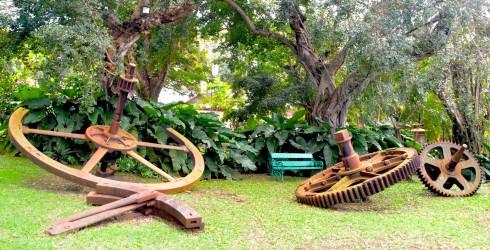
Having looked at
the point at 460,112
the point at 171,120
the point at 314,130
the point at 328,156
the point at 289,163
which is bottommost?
the point at 289,163

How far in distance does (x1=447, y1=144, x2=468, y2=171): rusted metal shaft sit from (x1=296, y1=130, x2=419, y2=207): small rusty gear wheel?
1.38 meters

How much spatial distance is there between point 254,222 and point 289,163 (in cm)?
483

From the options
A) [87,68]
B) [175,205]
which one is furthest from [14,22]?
[175,205]

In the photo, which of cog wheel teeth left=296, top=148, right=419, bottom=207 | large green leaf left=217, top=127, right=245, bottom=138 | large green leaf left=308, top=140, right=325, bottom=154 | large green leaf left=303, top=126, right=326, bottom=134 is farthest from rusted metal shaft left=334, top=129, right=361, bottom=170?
large green leaf left=303, top=126, right=326, bottom=134

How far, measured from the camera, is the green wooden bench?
1049 cm

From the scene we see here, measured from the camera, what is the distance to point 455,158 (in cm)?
834

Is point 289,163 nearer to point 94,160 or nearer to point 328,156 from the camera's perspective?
point 328,156

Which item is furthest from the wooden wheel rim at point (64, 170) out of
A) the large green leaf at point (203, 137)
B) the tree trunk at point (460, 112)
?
the tree trunk at point (460, 112)

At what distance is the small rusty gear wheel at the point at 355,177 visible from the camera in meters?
6.49

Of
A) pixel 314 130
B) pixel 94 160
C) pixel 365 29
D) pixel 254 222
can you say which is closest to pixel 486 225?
pixel 254 222

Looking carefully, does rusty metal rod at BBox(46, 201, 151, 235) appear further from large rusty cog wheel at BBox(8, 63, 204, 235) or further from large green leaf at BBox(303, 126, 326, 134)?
large green leaf at BBox(303, 126, 326, 134)

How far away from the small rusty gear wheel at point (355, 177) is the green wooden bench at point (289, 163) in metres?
2.59

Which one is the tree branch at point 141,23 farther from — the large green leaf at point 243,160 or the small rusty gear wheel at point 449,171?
the small rusty gear wheel at point 449,171

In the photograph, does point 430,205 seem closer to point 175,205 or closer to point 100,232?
A: point 175,205
